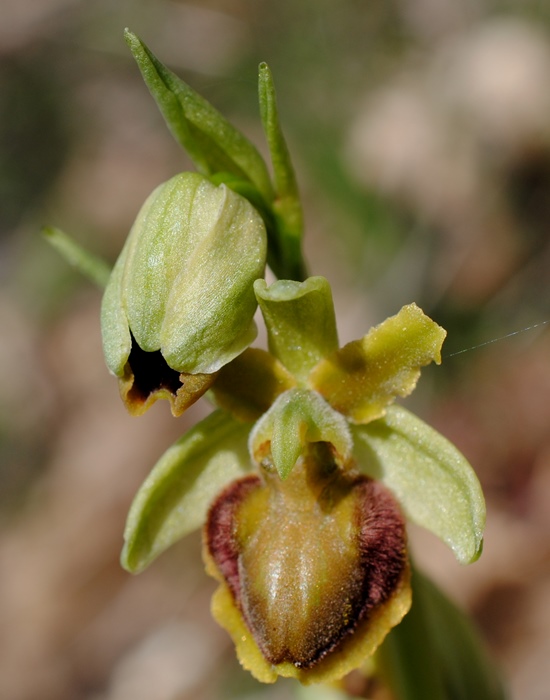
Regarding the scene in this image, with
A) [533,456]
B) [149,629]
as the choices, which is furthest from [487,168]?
[149,629]

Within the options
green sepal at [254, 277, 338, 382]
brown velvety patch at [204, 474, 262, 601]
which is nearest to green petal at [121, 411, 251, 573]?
brown velvety patch at [204, 474, 262, 601]

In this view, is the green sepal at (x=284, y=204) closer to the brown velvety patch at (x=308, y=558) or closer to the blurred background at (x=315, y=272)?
the brown velvety patch at (x=308, y=558)

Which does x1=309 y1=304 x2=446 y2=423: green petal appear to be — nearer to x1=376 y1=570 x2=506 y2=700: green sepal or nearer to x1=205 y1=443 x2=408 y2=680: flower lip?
x1=205 y1=443 x2=408 y2=680: flower lip

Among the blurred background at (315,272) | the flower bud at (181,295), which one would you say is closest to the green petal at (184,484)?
→ the flower bud at (181,295)

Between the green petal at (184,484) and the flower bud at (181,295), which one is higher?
the flower bud at (181,295)

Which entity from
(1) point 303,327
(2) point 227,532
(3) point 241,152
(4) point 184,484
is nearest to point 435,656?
(2) point 227,532

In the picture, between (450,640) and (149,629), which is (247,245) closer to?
(450,640)
